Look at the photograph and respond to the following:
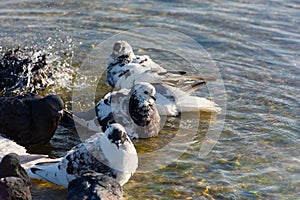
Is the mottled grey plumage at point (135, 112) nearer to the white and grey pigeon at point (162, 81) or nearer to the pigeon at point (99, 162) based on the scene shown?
the white and grey pigeon at point (162, 81)

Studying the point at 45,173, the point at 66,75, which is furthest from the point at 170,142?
the point at 66,75

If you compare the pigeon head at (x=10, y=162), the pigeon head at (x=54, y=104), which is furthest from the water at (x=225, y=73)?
the pigeon head at (x=10, y=162)

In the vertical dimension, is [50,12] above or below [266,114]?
above

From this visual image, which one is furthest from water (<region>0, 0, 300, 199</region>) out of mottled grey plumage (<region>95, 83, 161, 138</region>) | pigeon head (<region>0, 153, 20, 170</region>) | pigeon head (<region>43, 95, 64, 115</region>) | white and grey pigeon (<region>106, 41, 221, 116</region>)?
pigeon head (<region>0, 153, 20, 170</region>)

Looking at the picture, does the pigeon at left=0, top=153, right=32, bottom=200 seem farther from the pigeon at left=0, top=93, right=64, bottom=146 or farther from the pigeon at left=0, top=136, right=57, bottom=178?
the pigeon at left=0, top=93, right=64, bottom=146

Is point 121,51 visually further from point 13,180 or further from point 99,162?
point 13,180

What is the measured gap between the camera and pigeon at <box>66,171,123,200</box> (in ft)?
18.8

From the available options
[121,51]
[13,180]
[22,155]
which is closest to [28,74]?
[121,51]

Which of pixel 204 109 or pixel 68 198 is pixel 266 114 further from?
pixel 68 198

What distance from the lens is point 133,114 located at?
796cm

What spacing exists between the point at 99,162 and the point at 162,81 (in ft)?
8.56

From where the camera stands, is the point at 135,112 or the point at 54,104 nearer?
the point at 54,104

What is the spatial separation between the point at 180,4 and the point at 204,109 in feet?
16.5

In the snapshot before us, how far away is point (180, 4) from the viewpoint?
1320 centimetres
